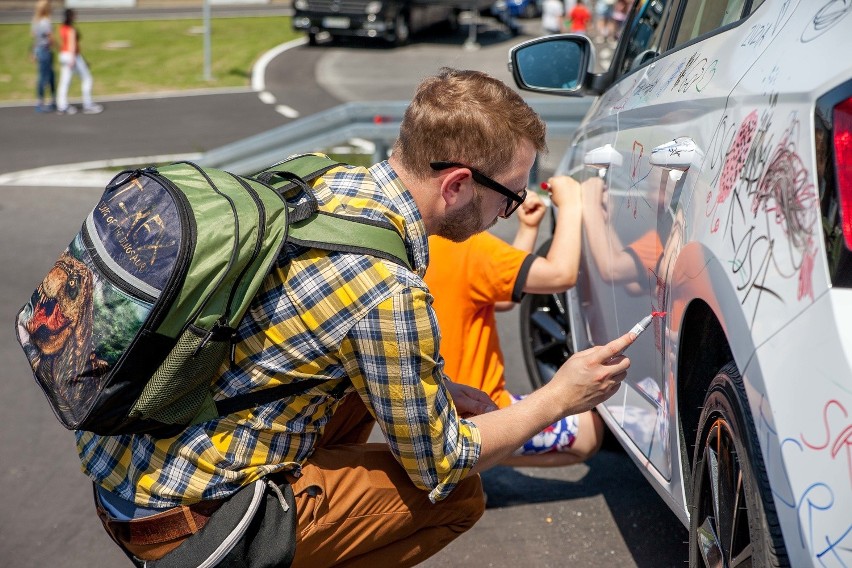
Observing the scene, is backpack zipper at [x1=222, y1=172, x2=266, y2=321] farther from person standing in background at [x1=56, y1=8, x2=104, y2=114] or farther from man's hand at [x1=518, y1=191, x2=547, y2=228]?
person standing in background at [x1=56, y1=8, x2=104, y2=114]

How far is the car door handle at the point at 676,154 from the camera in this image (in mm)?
2348

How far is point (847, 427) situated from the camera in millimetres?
1541

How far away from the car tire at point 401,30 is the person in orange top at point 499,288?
19.8 meters

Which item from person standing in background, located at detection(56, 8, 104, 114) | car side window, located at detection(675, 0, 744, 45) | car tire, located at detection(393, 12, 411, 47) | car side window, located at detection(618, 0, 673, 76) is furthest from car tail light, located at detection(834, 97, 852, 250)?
car tire, located at detection(393, 12, 411, 47)

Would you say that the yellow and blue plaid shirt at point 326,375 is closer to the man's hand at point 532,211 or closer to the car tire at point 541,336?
the man's hand at point 532,211

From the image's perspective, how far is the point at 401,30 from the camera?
76.1 feet

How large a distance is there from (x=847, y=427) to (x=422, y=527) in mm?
1481

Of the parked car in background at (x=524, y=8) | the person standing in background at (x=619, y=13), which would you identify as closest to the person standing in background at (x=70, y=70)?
the person standing in background at (x=619, y=13)

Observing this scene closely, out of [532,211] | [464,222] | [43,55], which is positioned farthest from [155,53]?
[464,222]

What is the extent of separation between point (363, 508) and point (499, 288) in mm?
1011

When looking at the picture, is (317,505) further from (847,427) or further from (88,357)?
(847,427)

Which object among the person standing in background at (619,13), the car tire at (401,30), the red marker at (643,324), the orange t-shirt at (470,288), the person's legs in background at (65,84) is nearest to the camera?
the red marker at (643,324)

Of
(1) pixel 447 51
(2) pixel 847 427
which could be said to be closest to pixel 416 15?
(1) pixel 447 51

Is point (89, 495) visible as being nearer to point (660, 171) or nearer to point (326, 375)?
point (326, 375)
